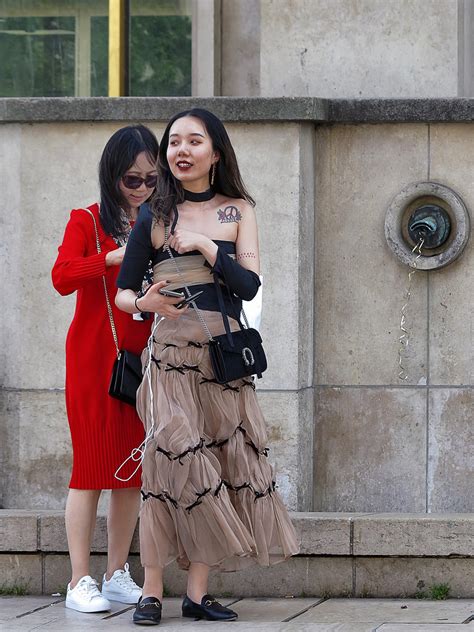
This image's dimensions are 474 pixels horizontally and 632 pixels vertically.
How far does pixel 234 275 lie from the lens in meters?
5.48

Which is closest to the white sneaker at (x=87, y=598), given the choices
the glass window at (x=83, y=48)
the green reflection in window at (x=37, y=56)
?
the glass window at (x=83, y=48)

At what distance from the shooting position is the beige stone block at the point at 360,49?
7.80 m

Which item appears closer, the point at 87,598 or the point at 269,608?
the point at 87,598

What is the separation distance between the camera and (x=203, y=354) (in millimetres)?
5598

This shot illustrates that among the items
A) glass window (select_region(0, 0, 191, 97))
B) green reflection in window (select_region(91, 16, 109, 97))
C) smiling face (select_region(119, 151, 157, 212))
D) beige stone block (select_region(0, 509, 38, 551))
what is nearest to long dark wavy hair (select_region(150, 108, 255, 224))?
smiling face (select_region(119, 151, 157, 212))

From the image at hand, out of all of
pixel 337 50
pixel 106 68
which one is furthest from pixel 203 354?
pixel 106 68

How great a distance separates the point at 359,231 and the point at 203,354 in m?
2.00

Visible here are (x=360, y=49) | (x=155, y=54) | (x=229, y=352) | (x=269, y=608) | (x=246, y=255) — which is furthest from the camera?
(x=155, y=54)

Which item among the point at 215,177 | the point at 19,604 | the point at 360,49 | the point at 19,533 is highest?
the point at 360,49

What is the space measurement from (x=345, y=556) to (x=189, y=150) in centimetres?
192

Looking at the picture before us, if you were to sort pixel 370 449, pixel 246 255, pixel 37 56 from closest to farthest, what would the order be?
pixel 246 255, pixel 370 449, pixel 37 56

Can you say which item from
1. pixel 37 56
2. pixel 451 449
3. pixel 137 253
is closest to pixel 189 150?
pixel 137 253

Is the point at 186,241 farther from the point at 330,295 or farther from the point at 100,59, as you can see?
the point at 100,59

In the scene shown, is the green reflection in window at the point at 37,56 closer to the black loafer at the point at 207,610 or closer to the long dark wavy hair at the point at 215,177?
the long dark wavy hair at the point at 215,177
